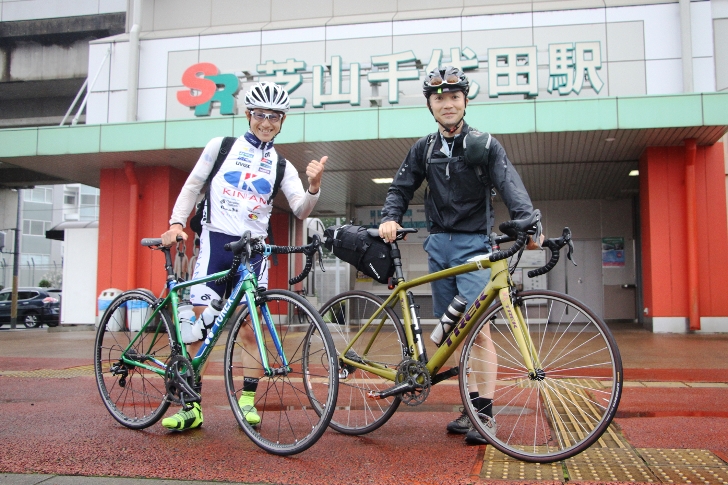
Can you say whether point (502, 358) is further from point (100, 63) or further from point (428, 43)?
point (100, 63)

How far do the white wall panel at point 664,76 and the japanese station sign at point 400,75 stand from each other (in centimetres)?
114

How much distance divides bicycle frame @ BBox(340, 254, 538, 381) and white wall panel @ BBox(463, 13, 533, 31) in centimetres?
1114

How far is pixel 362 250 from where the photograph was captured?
3.36m

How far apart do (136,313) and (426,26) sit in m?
11.2

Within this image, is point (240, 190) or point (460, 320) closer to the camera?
point (460, 320)

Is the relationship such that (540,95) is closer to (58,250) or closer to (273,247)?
(273,247)

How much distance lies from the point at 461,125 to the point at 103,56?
13.5m

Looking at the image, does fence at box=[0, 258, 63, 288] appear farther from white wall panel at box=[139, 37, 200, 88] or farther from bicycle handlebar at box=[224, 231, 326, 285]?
bicycle handlebar at box=[224, 231, 326, 285]

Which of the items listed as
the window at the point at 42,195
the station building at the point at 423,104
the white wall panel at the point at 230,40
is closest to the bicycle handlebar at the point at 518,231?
the station building at the point at 423,104

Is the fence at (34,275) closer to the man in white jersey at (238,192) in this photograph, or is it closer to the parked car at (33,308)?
the parked car at (33,308)

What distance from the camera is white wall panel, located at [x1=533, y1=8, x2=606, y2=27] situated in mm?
12727


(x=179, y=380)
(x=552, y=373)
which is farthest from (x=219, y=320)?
(x=552, y=373)

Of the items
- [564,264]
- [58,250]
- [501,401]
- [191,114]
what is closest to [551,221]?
[564,264]

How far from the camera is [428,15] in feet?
43.9
